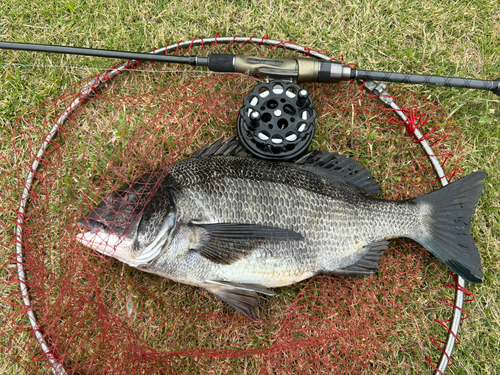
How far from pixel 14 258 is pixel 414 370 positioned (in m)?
3.00

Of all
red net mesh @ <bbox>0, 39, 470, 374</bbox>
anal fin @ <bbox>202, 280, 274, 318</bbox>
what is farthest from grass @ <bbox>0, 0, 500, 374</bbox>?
anal fin @ <bbox>202, 280, 274, 318</bbox>

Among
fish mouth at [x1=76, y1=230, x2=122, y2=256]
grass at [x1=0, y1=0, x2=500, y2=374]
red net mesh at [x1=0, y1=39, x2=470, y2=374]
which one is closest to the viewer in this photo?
fish mouth at [x1=76, y1=230, x2=122, y2=256]

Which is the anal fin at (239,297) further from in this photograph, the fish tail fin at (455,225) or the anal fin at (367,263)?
the fish tail fin at (455,225)

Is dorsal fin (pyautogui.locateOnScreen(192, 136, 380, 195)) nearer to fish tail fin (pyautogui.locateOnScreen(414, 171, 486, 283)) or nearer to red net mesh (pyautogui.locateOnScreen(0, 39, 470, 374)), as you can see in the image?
red net mesh (pyautogui.locateOnScreen(0, 39, 470, 374))

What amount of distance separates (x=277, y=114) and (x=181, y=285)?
1.41m

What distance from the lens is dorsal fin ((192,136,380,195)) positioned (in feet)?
8.20

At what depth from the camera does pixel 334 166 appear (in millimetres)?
2527

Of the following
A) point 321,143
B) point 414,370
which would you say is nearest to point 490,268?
point 414,370

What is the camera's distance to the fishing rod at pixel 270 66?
7.73 feet

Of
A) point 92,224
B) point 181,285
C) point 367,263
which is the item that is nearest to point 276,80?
point 367,263

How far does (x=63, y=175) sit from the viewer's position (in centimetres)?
267

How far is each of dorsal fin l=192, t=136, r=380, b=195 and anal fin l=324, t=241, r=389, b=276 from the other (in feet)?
1.22

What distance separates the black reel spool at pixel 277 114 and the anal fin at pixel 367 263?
0.90 m

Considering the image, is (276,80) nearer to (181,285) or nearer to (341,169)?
(341,169)
